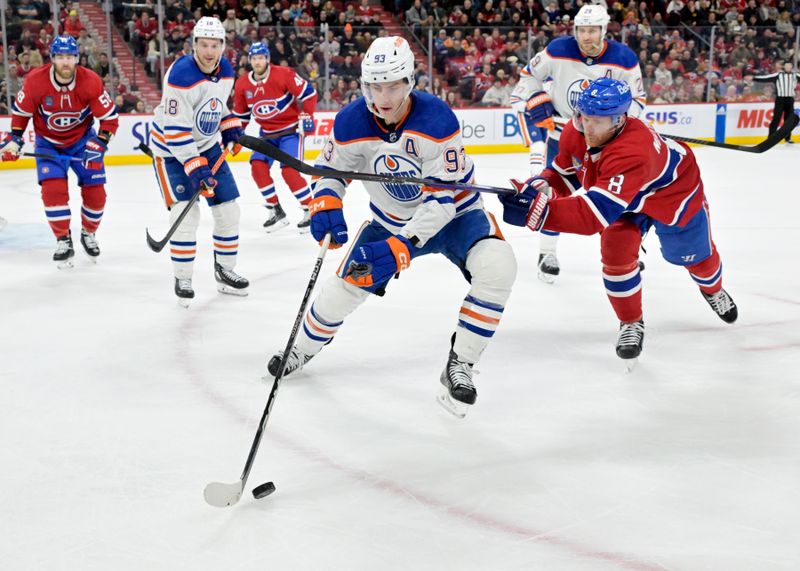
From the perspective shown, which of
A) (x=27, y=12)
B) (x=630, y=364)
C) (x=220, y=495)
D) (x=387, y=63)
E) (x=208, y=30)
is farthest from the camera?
(x=27, y=12)

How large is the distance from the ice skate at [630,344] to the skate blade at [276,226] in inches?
132

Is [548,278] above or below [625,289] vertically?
below

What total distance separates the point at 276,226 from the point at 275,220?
5cm


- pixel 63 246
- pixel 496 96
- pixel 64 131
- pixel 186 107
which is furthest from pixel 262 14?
pixel 186 107

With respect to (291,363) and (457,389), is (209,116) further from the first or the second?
(457,389)

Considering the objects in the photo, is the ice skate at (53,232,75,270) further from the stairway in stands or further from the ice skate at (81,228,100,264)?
the stairway in stands

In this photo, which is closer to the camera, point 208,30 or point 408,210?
point 408,210

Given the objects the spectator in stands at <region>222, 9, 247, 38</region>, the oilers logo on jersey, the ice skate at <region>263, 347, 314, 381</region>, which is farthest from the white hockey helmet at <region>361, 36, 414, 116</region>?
the spectator in stands at <region>222, 9, 247, 38</region>

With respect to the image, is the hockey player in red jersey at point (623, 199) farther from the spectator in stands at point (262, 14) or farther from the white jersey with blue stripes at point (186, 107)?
the spectator in stands at point (262, 14)

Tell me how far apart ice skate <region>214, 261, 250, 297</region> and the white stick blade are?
2.31 metres

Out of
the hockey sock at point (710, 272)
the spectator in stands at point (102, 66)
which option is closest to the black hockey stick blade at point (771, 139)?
the hockey sock at point (710, 272)

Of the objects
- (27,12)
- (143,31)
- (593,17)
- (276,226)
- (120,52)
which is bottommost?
(276,226)

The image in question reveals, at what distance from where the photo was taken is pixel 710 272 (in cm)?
363

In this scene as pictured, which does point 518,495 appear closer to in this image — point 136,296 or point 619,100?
→ point 619,100
